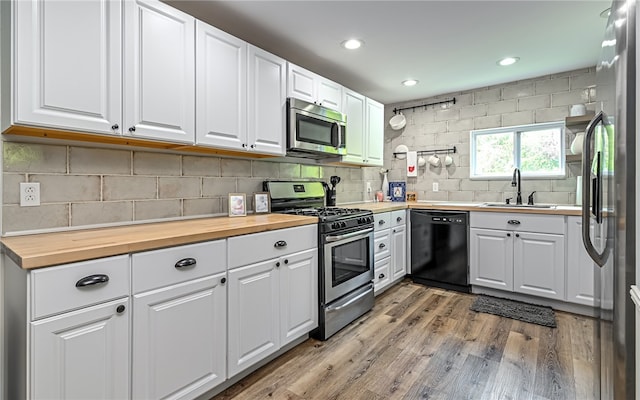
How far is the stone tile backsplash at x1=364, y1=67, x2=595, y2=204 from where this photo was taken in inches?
131

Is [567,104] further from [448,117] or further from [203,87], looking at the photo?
[203,87]

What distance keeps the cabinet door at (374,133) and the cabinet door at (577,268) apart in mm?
1932

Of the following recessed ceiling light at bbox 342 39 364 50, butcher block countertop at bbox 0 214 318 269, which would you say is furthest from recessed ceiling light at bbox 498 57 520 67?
butcher block countertop at bbox 0 214 318 269

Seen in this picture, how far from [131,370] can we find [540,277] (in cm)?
326

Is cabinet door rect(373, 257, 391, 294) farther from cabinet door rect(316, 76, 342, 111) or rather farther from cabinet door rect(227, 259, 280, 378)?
cabinet door rect(316, 76, 342, 111)

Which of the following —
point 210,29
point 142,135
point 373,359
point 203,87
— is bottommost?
point 373,359

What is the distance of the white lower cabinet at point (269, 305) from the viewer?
1.75 meters

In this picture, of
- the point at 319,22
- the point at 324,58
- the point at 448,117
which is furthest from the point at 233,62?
the point at 448,117

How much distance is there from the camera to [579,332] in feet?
8.04

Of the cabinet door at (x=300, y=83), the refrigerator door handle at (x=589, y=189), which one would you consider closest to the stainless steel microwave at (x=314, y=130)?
the cabinet door at (x=300, y=83)

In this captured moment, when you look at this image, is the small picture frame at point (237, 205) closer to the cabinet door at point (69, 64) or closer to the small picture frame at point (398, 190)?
the cabinet door at point (69, 64)

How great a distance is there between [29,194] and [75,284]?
75cm

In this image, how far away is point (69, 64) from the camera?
142 cm

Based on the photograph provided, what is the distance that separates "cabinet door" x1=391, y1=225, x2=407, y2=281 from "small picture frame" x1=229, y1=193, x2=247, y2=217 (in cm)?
170
